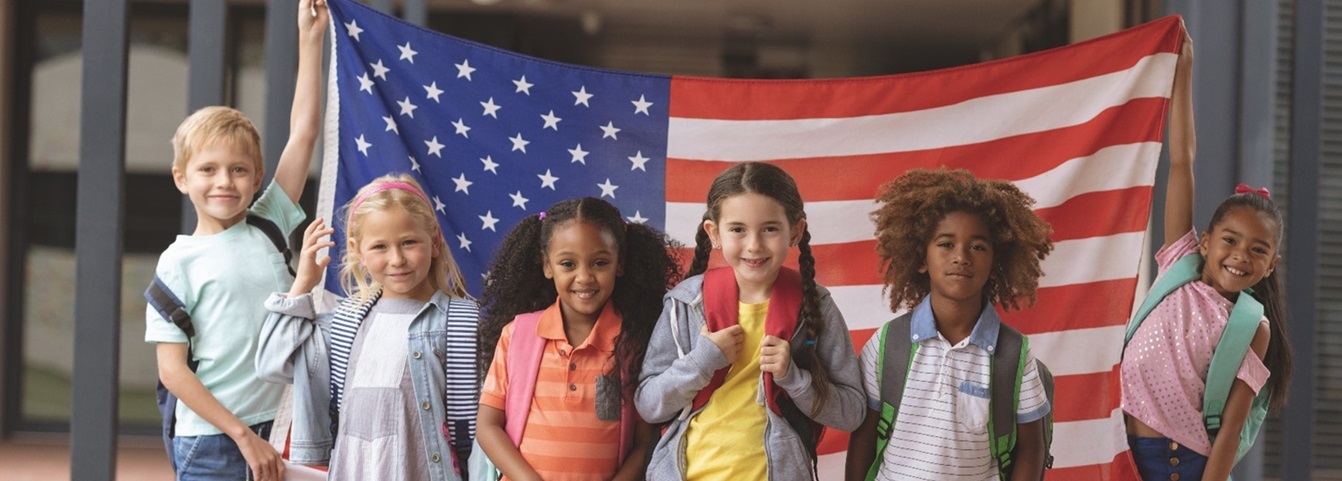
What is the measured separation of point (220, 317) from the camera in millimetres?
3295

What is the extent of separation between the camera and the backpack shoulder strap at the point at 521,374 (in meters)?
3.02

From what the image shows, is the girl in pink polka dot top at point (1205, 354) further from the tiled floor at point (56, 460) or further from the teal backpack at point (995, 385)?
the tiled floor at point (56, 460)

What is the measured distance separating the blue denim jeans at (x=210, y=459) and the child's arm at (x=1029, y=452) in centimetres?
199

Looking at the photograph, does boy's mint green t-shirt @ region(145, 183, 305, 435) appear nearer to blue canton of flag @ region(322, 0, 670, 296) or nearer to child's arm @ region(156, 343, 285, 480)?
child's arm @ region(156, 343, 285, 480)

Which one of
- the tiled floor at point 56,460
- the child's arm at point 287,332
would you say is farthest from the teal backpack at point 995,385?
the tiled floor at point 56,460

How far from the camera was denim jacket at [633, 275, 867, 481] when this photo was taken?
2836 mm

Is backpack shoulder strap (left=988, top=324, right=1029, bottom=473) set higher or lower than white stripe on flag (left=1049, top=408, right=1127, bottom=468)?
higher

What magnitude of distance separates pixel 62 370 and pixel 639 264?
7.57m

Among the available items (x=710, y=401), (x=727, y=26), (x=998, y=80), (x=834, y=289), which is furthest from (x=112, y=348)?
(x=727, y=26)

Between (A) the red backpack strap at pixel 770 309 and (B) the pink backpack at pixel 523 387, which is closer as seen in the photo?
(A) the red backpack strap at pixel 770 309

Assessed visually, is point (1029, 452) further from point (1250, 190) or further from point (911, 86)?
point (911, 86)

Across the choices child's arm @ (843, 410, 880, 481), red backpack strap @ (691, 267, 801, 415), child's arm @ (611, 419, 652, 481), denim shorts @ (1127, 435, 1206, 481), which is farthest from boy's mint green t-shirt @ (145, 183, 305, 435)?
denim shorts @ (1127, 435, 1206, 481)

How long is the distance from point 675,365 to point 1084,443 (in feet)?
5.08

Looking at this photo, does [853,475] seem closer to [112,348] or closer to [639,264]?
[639,264]
